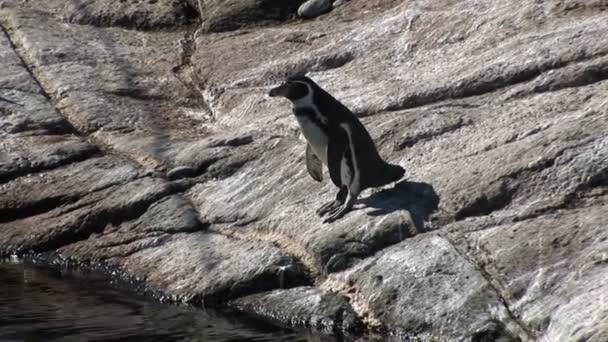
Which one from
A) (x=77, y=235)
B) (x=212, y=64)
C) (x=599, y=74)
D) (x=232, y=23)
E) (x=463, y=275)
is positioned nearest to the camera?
(x=463, y=275)

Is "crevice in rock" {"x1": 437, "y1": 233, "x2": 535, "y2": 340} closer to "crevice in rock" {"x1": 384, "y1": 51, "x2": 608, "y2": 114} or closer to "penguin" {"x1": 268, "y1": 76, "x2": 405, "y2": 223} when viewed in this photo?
"penguin" {"x1": 268, "y1": 76, "x2": 405, "y2": 223}

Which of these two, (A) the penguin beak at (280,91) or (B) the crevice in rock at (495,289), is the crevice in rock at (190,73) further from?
(B) the crevice in rock at (495,289)

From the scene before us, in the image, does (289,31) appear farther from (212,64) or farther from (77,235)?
(77,235)

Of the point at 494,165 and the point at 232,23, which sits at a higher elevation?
the point at 232,23

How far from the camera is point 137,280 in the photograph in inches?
372

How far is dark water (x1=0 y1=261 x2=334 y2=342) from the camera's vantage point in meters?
8.05

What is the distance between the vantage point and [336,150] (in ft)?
30.1

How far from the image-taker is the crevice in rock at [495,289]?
7.43 m

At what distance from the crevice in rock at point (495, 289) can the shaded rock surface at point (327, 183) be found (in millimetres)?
13

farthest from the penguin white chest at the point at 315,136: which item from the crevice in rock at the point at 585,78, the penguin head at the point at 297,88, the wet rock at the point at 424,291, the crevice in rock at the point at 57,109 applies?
the crevice in rock at the point at 57,109

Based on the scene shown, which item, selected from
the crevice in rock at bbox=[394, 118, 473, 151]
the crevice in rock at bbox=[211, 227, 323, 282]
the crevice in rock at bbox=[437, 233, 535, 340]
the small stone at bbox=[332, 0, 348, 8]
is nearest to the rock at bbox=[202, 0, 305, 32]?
the small stone at bbox=[332, 0, 348, 8]

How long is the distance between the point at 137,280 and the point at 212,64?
→ 12.6 feet

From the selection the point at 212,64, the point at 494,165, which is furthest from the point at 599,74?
the point at 212,64

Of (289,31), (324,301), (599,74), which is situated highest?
(289,31)
